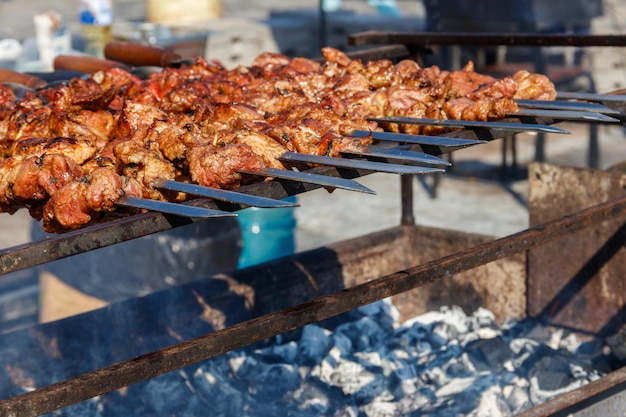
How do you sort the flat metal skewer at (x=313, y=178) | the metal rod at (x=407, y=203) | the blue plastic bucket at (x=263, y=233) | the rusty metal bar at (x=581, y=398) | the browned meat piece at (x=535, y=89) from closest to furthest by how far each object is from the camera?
the flat metal skewer at (x=313, y=178), the rusty metal bar at (x=581, y=398), the browned meat piece at (x=535, y=89), the metal rod at (x=407, y=203), the blue plastic bucket at (x=263, y=233)

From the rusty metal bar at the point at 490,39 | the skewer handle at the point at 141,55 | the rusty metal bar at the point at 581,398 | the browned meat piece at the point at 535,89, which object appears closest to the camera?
the rusty metal bar at the point at 581,398

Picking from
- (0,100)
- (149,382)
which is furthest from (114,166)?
(149,382)

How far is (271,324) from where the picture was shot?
2.35m

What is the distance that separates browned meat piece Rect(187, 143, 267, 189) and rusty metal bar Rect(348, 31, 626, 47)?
70.7 inches

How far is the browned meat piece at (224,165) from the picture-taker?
2.33 metres

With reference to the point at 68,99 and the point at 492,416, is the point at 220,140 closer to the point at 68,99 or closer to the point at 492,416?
the point at 68,99

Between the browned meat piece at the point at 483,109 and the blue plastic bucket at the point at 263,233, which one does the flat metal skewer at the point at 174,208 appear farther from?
the blue plastic bucket at the point at 263,233

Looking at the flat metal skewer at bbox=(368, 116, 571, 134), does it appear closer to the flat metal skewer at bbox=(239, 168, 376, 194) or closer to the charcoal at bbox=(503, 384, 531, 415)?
the flat metal skewer at bbox=(239, 168, 376, 194)

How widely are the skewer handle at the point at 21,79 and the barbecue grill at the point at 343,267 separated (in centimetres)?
105

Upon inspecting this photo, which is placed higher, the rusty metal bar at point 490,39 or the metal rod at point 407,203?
the rusty metal bar at point 490,39

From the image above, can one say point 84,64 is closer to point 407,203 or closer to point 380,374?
point 407,203

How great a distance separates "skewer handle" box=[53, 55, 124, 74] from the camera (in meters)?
3.94

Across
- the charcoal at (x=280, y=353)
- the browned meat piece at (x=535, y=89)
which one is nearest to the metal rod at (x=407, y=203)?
the charcoal at (x=280, y=353)

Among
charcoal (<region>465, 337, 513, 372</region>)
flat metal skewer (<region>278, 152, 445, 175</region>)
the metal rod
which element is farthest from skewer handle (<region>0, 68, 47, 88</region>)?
charcoal (<region>465, 337, 513, 372</region>)
